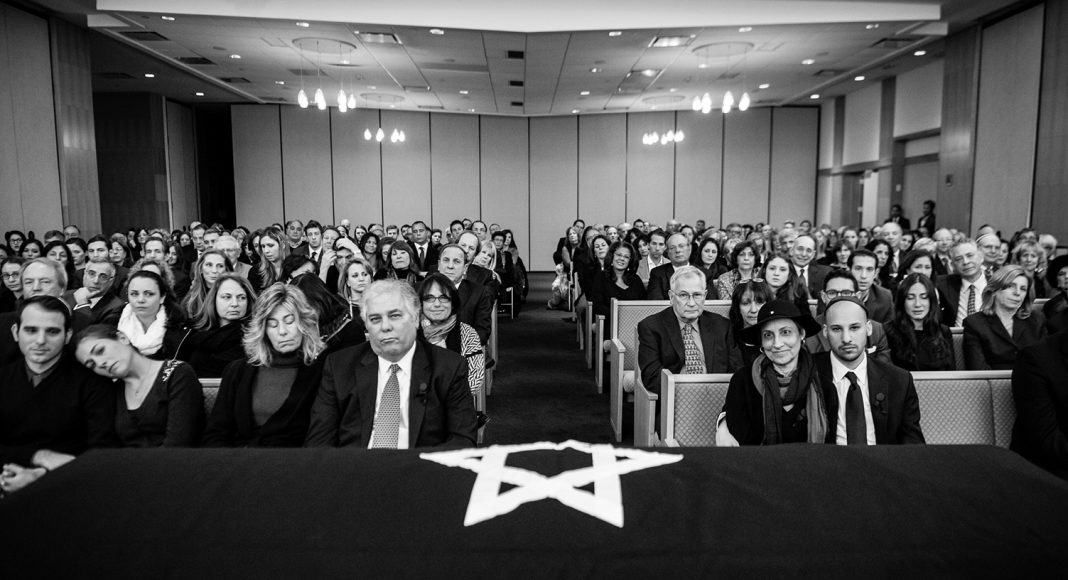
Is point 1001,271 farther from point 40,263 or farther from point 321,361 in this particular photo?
point 40,263

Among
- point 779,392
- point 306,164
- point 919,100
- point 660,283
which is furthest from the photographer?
point 306,164

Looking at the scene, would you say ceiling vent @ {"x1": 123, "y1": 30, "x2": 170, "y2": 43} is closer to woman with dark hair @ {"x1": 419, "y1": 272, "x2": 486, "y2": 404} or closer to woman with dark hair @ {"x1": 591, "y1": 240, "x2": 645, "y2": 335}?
woman with dark hair @ {"x1": 591, "y1": 240, "x2": 645, "y2": 335}

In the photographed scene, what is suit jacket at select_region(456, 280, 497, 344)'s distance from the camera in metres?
6.26

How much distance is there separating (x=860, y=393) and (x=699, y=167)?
17.8 metres

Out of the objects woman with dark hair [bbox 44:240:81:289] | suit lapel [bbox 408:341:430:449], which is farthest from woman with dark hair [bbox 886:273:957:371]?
woman with dark hair [bbox 44:240:81:289]

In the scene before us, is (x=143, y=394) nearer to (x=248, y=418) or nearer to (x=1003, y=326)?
(x=248, y=418)

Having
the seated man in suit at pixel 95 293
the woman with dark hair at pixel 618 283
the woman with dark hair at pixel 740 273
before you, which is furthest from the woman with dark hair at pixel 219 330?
the woman with dark hair at pixel 740 273

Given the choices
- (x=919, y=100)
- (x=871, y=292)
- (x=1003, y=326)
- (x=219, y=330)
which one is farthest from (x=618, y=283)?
(x=919, y=100)

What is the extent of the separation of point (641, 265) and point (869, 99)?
1028 centimetres

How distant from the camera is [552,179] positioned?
20562 millimetres

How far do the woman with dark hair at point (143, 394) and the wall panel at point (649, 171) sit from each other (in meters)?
18.1

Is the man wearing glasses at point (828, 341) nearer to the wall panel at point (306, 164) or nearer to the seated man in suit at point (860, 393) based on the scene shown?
the seated man in suit at point (860, 393)

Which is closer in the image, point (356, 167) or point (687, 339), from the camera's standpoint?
point (687, 339)

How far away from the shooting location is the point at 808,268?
707cm
